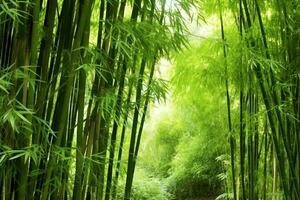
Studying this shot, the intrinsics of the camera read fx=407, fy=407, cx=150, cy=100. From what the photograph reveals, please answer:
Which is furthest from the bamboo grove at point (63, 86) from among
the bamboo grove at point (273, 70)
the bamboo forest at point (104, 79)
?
the bamboo grove at point (273, 70)

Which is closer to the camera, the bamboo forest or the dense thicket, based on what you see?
the bamboo forest

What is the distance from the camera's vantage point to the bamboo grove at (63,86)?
1599 mm

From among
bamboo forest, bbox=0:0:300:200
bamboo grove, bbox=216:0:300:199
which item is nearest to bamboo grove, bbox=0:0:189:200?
bamboo forest, bbox=0:0:300:200

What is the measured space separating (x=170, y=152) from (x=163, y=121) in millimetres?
738

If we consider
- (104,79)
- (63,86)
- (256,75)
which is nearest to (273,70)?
(256,75)

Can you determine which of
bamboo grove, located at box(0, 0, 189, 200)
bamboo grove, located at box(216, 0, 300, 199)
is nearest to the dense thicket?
bamboo grove, located at box(216, 0, 300, 199)

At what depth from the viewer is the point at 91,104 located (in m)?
1.95

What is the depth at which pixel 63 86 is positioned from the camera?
178 centimetres

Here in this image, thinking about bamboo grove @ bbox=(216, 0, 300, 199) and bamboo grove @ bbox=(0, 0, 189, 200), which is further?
bamboo grove @ bbox=(216, 0, 300, 199)

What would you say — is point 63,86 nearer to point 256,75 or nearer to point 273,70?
point 273,70

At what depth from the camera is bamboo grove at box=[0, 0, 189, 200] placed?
160 centimetres

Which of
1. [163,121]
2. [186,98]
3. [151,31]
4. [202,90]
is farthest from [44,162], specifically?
[163,121]

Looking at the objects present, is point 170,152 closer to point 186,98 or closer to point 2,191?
point 186,98

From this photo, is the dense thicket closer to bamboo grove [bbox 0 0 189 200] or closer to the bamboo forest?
the bamboo forest
